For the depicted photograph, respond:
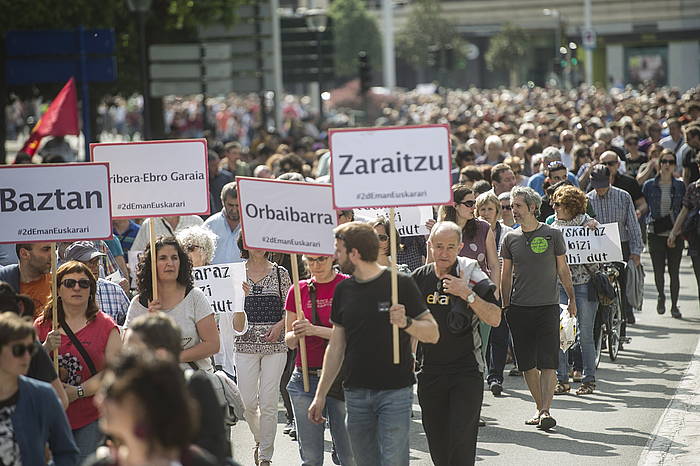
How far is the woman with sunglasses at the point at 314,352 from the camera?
7820 mm

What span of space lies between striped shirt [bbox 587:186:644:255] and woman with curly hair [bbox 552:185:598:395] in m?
1.42

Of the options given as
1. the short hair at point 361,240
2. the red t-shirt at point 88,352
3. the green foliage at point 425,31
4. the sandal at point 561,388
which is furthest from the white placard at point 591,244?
the green foliage at point 425,31

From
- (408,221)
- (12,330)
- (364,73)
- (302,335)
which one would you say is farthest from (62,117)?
(364,73)

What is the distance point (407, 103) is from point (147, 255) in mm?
46267

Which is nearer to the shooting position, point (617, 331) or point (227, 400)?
point (227, 400)

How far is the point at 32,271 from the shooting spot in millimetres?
8828

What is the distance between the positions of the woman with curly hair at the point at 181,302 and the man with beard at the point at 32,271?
93cm

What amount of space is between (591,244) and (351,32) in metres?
65.4

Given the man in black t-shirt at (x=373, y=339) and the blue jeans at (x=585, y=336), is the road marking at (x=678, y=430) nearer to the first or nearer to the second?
the blue jeans at (x=585, y=336)

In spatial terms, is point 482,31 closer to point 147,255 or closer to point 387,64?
point 387,64

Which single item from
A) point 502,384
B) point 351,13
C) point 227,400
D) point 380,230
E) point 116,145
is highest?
point 351,13

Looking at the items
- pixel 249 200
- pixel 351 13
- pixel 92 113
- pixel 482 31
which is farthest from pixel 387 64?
pixel 249 200

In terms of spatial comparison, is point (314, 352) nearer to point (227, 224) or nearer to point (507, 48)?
point (227, 224)

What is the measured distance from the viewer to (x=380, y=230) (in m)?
10.1
